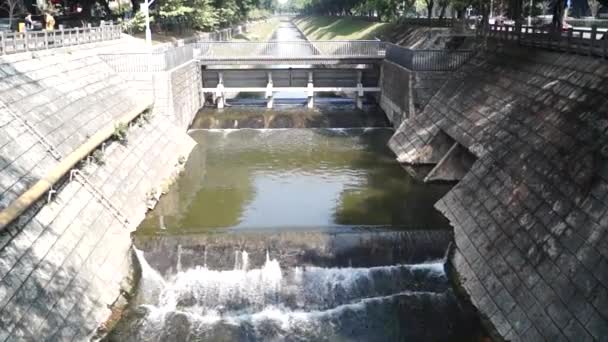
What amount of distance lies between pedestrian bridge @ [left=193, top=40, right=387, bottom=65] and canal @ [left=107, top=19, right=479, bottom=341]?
49.3 ft

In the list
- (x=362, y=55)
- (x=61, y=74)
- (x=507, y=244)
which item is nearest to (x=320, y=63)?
(x=362, y=55)

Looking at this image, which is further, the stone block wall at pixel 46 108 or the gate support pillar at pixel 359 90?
the gate support pillar at pixel 359 90

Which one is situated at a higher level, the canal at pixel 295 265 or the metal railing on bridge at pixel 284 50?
the metal railing on bridge at pixel 284 50

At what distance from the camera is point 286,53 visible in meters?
37.2

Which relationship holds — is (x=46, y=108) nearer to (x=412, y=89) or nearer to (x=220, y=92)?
(x=412, y=89)

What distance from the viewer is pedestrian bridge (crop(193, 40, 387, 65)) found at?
36375 mm

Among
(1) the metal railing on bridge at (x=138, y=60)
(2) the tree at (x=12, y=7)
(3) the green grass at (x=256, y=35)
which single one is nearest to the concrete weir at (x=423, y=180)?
(1) the metal railing on bridge at (x=138, y=60)

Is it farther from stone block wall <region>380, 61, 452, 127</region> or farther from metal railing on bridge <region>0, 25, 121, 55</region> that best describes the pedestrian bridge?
metal railing on bridge <region>0, 25, 121, 55</region>

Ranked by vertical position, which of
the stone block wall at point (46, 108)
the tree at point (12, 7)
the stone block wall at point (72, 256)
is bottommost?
the stone block wall at point (72, 256)

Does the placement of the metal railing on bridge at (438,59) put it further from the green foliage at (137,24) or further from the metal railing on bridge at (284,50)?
the green foliage at (137,24)

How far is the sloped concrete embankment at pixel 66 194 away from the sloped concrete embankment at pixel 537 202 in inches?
364

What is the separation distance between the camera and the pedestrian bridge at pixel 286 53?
36375 mm

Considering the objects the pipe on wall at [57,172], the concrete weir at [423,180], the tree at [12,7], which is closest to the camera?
the concrete weir at [423,180]

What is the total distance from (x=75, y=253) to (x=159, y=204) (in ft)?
21.4
